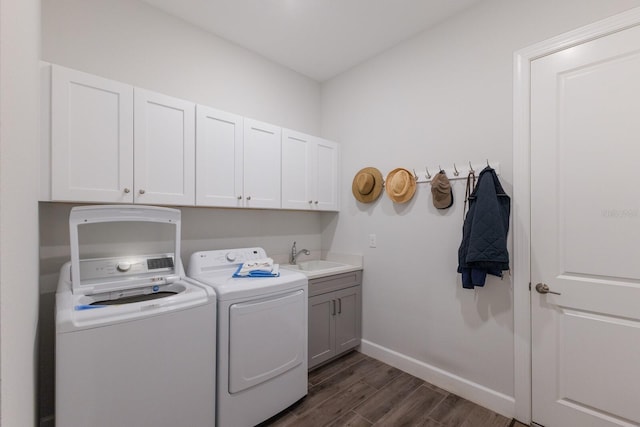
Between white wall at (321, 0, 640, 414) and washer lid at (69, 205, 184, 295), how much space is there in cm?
176

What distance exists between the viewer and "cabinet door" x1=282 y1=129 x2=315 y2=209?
2.64 m

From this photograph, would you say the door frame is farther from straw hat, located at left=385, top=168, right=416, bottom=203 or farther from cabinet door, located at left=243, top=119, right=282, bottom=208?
cabinet door, located at left=243, top=119, right=282, bottom=208

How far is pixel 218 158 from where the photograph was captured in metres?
2.18

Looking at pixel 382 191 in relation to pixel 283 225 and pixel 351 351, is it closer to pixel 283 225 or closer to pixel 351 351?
pixel 283 225

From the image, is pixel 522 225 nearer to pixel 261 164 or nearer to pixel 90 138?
pixel 261 164

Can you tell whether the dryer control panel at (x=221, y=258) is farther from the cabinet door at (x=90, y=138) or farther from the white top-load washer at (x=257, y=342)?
the cabinet door at (x=90, y=138)

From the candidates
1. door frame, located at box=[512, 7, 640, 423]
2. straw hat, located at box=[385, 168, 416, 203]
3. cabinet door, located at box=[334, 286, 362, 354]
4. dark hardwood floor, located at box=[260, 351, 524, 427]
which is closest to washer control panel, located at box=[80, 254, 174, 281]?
dark hardwood floor, located at box=[260, 351, 524, 427]

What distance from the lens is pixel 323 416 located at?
6.33 feet

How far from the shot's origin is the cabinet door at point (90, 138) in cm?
154

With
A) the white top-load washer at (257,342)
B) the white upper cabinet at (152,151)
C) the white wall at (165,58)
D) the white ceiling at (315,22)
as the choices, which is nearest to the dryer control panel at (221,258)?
the white top-load washer at (257,342)

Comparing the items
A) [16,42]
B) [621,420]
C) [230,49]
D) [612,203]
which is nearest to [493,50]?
[612,203]

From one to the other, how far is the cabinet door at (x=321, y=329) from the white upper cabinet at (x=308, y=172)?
2.96 ft

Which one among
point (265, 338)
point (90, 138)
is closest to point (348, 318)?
point (265, 338)

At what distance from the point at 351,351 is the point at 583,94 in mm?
2712
